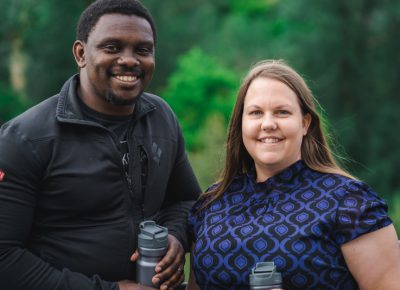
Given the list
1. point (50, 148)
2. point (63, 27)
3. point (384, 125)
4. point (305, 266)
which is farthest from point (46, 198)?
point (63, 27)

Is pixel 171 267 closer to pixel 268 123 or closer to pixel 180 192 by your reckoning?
pixel 180 192

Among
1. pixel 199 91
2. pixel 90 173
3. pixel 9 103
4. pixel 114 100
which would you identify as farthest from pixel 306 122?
pixel 199 91

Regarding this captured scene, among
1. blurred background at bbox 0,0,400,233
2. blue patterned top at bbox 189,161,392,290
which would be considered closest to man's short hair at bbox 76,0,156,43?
blue patterned top at bbox 189,161,392,290

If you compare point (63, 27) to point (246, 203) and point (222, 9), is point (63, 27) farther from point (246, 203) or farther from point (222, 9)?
point (246, 203)

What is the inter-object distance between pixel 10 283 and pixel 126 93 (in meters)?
1.02

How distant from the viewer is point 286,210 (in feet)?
10.2

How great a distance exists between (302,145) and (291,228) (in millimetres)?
493

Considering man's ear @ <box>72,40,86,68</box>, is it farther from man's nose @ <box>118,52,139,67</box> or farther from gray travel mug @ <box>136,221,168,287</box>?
gray travel mug @ <box>136,221,168,287</box>

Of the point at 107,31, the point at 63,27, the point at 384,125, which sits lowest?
the point at 384,125

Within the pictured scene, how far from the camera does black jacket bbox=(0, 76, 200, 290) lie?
9.53ft

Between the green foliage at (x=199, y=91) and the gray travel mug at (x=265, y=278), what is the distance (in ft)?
79.5

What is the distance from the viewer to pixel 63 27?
28.1 meters

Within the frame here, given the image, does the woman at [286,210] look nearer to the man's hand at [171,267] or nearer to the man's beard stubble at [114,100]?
the man's hand at [171,267]

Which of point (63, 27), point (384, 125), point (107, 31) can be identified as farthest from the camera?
point (63, 27)
